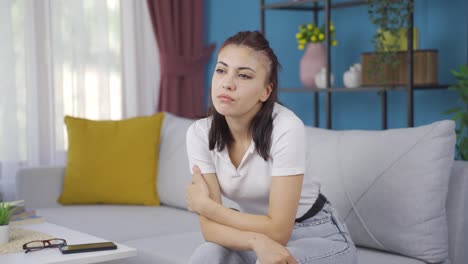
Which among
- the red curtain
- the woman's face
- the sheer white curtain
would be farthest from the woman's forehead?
the red curtain

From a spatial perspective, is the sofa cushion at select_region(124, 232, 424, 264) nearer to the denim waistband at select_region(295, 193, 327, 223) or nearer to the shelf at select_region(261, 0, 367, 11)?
the denim waistband at select_region(295, 193, 327, 223)

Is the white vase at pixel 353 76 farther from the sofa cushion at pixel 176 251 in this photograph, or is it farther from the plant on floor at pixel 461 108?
the sofa cushion at pixel 176 251

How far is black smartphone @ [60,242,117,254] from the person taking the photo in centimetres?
210

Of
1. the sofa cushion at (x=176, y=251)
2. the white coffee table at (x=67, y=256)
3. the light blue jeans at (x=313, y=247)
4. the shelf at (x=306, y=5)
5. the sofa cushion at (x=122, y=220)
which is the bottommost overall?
the sofa cushion at (x=122, y=220)

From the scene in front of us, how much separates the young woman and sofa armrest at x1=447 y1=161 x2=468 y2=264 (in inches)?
18.0

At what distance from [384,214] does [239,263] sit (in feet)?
2.03

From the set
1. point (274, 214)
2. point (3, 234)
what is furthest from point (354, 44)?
point (3, 234)

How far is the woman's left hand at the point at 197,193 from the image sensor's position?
204 centimetres

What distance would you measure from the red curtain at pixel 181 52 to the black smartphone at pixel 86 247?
107 inches

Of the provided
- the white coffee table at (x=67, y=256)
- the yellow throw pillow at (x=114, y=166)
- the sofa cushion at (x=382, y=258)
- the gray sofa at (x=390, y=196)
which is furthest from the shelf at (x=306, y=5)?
the white coffee table at (x=67, y=256)

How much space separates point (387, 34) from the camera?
11.7 feet

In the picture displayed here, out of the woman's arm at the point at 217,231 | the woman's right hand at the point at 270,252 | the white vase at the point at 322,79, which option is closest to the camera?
the woman's right hand at the point at 270,252

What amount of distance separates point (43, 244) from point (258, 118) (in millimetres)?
779

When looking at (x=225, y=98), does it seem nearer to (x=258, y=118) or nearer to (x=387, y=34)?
(x=258, y=118)
